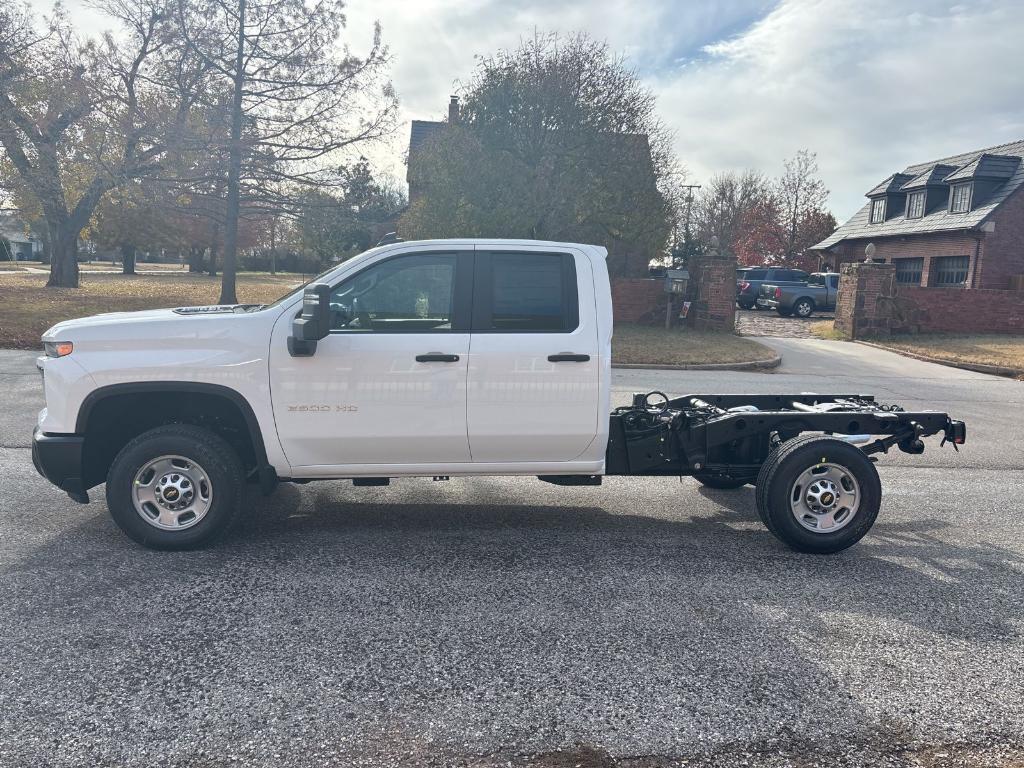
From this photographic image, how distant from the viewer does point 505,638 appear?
3889 millimetres

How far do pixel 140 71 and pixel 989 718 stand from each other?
24.9m

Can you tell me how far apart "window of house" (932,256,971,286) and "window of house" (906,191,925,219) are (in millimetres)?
2791

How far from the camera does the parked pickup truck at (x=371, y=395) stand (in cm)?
479

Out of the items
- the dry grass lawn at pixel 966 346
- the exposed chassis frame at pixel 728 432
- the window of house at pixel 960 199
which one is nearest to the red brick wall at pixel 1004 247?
the window of house at pixel 960 199

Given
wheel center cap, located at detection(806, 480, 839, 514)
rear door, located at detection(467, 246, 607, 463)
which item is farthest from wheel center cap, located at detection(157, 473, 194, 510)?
wheel center cap, located at detection(806, 480, 839, 514)

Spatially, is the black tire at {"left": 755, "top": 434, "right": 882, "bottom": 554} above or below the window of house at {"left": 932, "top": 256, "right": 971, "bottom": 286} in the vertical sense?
below

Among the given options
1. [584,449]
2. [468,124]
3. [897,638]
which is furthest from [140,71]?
[897,638]

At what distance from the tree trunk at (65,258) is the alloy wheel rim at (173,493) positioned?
31475 mm

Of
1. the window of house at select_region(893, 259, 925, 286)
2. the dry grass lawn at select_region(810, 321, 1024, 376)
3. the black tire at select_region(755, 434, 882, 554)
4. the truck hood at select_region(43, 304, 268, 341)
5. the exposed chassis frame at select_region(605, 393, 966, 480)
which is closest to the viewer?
the truck hood at select_region(43, 304, 268, 341)

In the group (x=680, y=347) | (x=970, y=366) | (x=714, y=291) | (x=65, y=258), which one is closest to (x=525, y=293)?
(x=680, y=347)

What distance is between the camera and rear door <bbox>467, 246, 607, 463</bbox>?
494cm

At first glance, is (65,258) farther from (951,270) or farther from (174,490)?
(951,270)

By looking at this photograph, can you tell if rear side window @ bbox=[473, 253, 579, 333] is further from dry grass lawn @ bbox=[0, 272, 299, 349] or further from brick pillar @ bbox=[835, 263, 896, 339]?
brick pillar @ bbox=[835, 263, 896, 339]

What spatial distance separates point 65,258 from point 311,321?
3294 centimetres
